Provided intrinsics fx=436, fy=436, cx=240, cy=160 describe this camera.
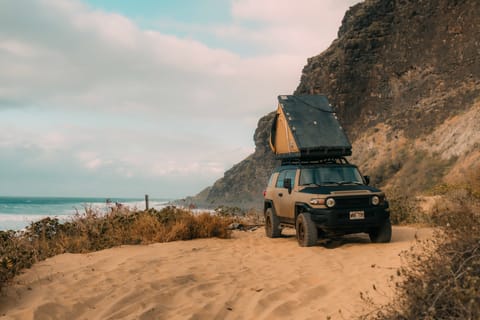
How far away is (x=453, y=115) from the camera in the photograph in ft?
112

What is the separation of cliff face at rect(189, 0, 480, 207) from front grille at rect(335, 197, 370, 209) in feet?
60.7

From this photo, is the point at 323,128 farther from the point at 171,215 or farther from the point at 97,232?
the point at 97,232

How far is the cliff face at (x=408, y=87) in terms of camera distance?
31891mm

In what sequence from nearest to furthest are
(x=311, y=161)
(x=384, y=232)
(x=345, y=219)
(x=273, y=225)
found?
(x=345, y=219) < (x=384, y=232) < (x=273, y=225) < (x=311, y=161)

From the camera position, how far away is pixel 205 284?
6590 mm

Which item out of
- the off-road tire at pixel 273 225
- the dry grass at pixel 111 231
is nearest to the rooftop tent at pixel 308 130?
the off-road tire at pixel 273 225

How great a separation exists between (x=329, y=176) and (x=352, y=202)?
1.27 m

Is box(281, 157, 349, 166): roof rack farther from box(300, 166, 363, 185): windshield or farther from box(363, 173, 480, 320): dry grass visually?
box(363, 173, 480, 320): dry grass

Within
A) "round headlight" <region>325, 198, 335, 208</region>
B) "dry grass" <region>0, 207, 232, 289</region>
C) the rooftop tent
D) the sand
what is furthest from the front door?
"dry grass" <region>0, 207, 232, 289</region>

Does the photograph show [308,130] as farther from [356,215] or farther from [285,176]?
[356,215]

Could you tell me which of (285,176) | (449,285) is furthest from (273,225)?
(449,285)

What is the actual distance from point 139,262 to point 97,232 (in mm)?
3233

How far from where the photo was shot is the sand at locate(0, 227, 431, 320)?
5.37 meters

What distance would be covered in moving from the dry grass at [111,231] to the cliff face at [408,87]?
18964 mm
